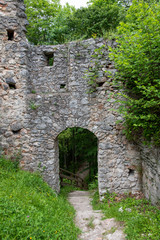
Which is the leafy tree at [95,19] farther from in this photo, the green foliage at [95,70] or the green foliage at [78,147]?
the green foliage at [78,147]

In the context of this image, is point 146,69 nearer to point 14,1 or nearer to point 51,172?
point 51,172

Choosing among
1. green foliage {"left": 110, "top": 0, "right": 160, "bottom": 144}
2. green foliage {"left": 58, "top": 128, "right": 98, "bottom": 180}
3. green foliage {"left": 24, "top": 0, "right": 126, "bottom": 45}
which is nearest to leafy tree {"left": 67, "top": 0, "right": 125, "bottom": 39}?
green foliage {"left": 24, "top": 0, "right": 126, "bottom": 45}

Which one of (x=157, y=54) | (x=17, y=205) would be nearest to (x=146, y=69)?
(x=157, y=54)

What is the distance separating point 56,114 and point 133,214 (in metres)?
3.19

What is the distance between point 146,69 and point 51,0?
13.0 m

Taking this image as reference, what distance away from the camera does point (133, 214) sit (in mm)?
3768

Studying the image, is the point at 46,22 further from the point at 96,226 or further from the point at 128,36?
the point at 96,226

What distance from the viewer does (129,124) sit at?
4.66 m

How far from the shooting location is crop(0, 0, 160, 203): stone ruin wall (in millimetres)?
4961

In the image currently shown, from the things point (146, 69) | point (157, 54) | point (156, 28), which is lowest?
point (146, 69)

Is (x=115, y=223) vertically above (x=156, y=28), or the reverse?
(x=156, y=28)

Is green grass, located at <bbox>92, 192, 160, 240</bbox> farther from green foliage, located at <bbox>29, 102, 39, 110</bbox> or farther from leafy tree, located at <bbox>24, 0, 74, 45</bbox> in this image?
leafy tree, located at <bbox>24, 0, 74, 45</bbox>

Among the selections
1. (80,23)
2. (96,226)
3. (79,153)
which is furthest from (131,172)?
(80,23)

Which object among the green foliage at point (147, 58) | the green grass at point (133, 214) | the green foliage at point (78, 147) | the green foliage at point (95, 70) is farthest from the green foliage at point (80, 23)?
the green grass at point (133, 214)
